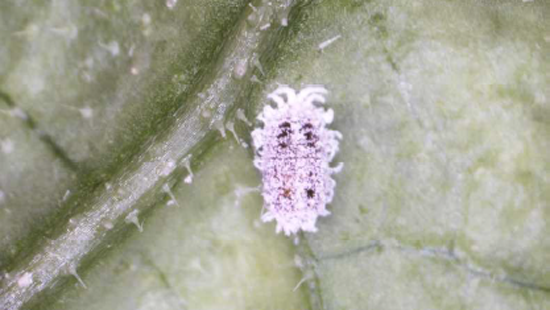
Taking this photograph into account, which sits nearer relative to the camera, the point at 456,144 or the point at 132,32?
the point at 132,32

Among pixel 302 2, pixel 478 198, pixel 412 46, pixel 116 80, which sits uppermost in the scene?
pixel 116 80

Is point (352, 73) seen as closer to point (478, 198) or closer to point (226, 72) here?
point (226, 72)

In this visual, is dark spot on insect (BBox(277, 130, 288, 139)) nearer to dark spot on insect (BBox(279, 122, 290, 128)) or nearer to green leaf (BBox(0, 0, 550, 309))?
dark spot on insect (BBox(279, 122, 290, 128))

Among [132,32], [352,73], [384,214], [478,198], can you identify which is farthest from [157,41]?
[478,198]

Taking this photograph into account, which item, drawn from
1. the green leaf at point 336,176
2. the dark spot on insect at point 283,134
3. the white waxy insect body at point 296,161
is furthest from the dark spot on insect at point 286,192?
the dark spot on insect at point 283,134

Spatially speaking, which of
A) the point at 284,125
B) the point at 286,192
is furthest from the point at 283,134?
the point at 286,192

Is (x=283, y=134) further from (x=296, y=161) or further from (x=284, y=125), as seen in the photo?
(x=296, y=161)

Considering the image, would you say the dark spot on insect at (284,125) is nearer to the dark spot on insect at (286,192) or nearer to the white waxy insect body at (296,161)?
the white waxy insect body at (296,161)
